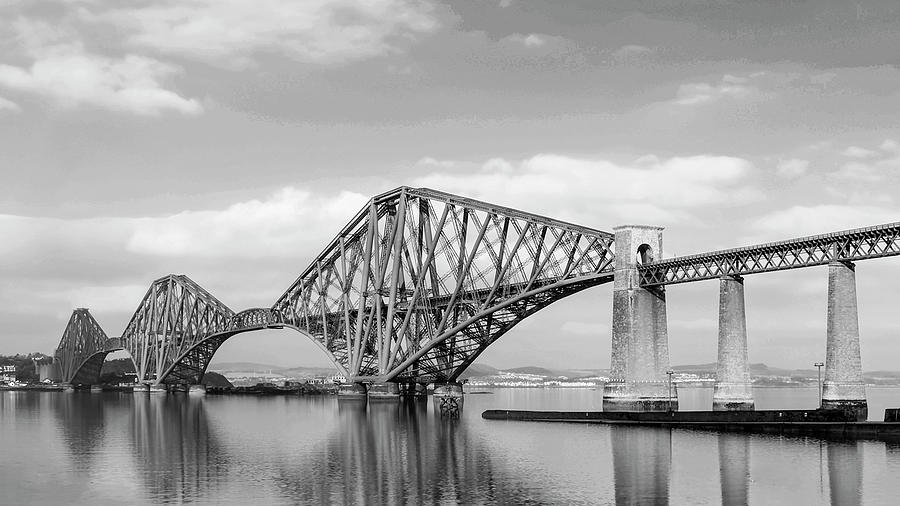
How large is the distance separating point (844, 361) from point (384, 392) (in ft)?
263

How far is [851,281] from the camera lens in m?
79.1

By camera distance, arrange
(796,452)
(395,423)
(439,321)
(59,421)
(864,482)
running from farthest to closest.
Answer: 1. (439,321)
2. (59,421)
3. (395,423)
4. (796,452)
5. (864,482)

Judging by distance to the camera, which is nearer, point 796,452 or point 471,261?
point 796,452

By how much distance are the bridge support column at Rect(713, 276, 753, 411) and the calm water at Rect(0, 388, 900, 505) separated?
28.4 ft

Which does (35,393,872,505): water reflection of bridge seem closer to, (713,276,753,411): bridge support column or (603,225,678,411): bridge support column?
(713,276,753,411): bridge support column

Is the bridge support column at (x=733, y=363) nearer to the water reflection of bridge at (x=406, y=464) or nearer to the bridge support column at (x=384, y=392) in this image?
the water reflection of bridge at (x=406, y=464)

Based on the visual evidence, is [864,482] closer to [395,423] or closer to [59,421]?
[395,423]

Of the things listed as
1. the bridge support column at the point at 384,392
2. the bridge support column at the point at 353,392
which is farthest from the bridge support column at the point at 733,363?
the bridge support column at the point at 353,392

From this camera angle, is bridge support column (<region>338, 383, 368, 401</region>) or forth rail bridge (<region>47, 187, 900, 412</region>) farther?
bridge support column (<region>338, 383, 368, 401</region>)

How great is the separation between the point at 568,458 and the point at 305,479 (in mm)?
17932

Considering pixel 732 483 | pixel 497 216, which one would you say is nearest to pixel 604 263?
pixel 497 216

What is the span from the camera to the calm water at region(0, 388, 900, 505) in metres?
48.8

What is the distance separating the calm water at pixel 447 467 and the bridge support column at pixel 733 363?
864cm

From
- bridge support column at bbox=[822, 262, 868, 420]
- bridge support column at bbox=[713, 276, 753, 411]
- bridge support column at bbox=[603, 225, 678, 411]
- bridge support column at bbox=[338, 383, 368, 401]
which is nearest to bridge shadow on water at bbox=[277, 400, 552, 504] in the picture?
bridge support column at bbox=[603, 225, 678, 411]
